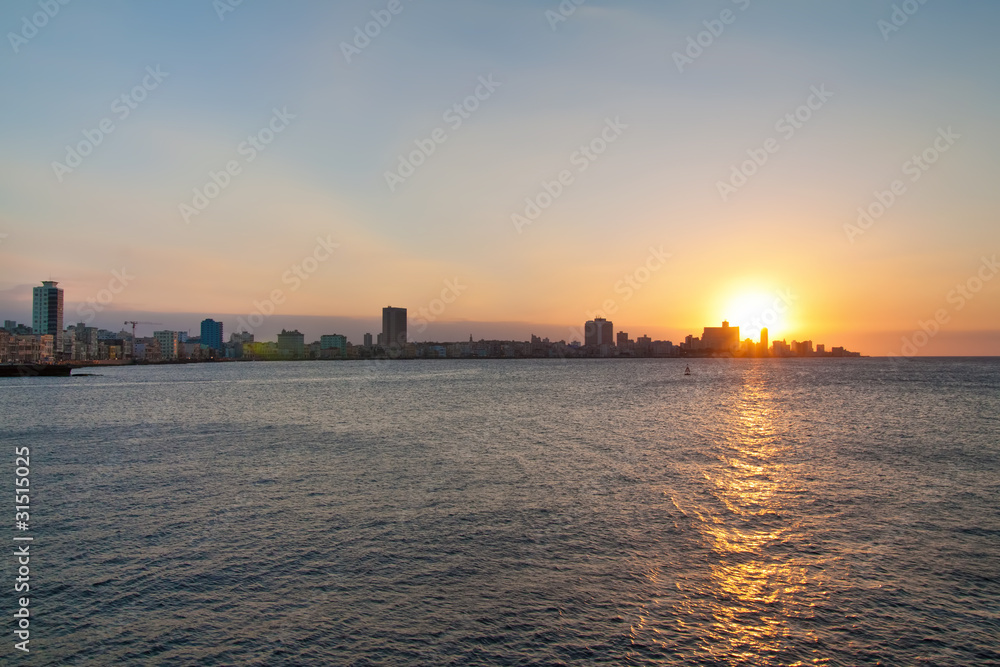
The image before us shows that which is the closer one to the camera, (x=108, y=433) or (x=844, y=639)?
(x=844, y=639)

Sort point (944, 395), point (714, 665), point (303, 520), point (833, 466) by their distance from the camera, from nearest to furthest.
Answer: point (714, 665) < point (303, 520) < point (833, 466) < point (944, 395)

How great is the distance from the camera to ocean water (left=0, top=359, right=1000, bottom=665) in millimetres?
14484

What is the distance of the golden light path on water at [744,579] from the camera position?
1443cm

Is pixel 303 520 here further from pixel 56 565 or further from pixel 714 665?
pixel 714 665

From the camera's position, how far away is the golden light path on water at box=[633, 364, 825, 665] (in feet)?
47.3

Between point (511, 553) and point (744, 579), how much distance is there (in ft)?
24.0

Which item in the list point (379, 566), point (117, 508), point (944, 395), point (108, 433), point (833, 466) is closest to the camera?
point (379, 566)

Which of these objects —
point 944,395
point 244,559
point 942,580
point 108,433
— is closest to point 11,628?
point 244,559

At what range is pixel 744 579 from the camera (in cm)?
1820

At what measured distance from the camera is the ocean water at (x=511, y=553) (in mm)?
14484

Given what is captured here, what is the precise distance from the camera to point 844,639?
14633 millimetres

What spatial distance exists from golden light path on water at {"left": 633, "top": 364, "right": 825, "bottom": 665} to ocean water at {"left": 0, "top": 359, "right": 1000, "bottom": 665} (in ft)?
0.27

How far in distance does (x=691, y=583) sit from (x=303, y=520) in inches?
594

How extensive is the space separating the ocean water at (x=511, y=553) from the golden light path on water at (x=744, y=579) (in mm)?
83
